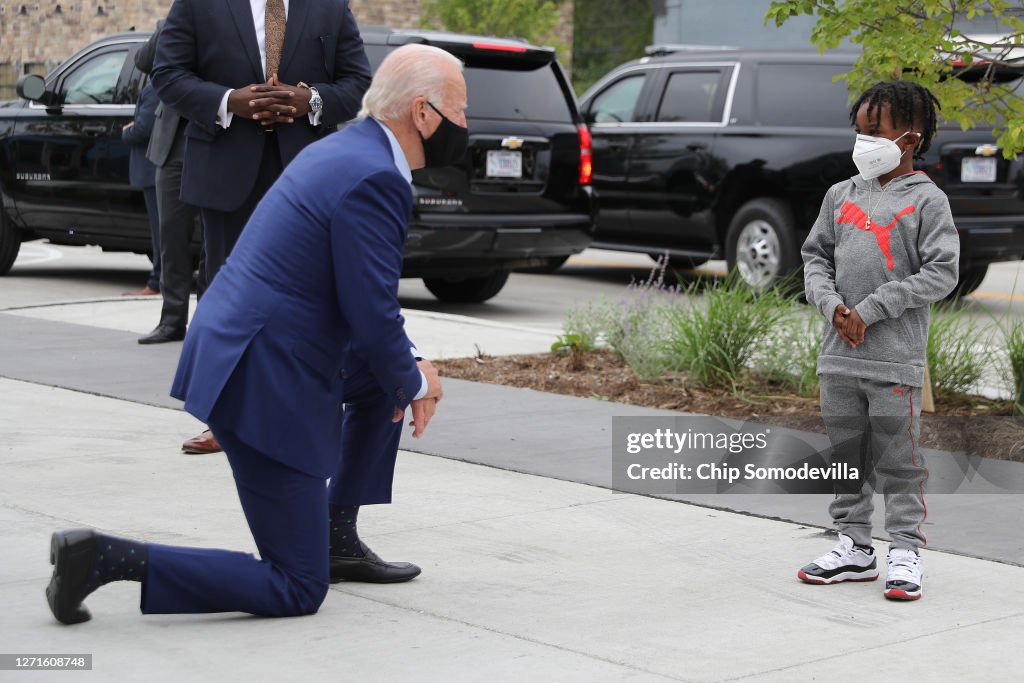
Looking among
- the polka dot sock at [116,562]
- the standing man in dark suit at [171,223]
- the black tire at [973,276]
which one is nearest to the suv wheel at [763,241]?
the black tire at [973,276]

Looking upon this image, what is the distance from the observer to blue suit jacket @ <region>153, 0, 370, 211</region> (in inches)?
251

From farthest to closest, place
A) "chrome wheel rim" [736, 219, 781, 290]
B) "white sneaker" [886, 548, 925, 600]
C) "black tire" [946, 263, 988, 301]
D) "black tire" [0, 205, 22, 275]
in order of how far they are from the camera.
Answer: "black tire" [0, 205, 22, 275] < "black tire" [946, 263, 988, 301] < "chrome wheel rim" [736, 219, 781, 290] < "white sneaker" [886, 548, 925, 600]

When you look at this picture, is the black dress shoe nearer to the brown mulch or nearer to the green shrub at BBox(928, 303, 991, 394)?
the brown mulch

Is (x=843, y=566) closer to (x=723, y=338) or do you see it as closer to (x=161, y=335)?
(x=723, y=338)

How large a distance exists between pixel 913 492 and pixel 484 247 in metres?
6.66

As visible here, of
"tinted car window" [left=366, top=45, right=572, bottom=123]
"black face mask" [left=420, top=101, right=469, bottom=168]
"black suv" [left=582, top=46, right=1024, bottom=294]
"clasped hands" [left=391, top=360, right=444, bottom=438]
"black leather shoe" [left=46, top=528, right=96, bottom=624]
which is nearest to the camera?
"black leather shoe" [left=46, top=528, right=96, bottom=624]

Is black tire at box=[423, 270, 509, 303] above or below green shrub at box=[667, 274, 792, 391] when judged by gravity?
below

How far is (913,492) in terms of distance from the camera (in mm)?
4695

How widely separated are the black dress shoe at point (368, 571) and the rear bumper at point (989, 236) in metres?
8.37

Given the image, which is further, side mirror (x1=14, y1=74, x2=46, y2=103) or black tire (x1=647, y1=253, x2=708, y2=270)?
black tire (x1=647, y1=253, x2=708, y2=270)

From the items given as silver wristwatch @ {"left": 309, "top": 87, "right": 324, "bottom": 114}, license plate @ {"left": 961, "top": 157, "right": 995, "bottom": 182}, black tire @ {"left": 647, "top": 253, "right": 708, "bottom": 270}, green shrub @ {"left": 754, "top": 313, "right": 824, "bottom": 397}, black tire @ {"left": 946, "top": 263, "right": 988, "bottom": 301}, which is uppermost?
silver wristwatch @ {"left": 309, "top": 87, "right": 324, "bottom": 114}

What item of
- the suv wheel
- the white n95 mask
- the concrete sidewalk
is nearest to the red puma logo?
the white n95 mask

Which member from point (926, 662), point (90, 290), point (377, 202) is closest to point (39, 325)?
point (90, 290)

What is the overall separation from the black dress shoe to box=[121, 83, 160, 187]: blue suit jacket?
6.40m
